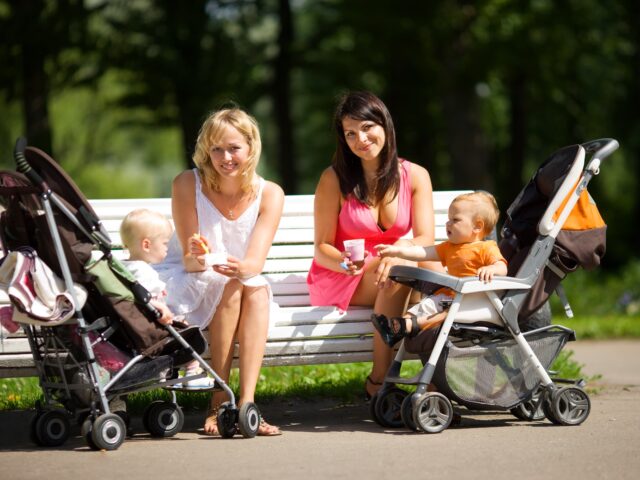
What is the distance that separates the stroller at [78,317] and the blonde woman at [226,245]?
0.67 feet

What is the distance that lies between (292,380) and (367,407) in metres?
0.96

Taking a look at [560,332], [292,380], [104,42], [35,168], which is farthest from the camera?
[104,42]

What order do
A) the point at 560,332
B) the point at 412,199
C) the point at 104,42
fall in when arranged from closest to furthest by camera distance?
the point at 560,332 → the point at 412,199 → the point at 104,42

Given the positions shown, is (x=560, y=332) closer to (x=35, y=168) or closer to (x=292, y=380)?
(x=292, y=380)

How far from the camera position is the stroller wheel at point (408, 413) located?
5281mm

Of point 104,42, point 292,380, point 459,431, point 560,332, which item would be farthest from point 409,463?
point 104,42

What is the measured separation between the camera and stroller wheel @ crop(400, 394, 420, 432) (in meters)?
5.28

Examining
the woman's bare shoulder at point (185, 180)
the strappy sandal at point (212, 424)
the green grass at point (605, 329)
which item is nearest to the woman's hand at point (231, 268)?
the woman's bare shoulder at point (185, 180)

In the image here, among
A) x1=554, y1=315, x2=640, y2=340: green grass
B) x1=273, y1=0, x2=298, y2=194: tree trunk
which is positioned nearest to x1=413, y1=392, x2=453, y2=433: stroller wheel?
x1=554, y1=315, x2=640, y2=340: green grass

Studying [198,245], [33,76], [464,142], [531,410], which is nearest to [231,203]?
[198,245]

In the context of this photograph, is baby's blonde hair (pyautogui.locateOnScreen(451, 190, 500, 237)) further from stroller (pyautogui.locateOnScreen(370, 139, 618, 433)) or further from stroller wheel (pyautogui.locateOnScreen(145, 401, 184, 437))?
stroller wheel (pyautogui.locateOnScreen(145, 401, 184, 437))

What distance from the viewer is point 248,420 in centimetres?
523

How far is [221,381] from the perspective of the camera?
5305 mm

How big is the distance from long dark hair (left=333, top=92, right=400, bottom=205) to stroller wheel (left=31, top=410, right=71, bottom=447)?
1942mm
